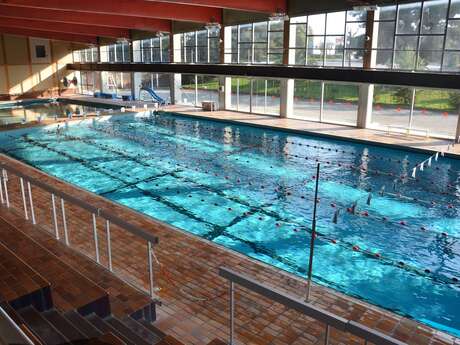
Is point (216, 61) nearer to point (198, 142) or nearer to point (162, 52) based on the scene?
point (162, 52)

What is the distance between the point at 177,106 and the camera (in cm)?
2433

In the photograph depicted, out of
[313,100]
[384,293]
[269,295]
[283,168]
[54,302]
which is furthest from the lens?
[313,100]

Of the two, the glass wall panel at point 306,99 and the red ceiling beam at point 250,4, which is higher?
the red ceiling beam at point 250,4

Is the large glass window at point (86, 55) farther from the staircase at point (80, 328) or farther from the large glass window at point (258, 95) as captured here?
the staircase at point (80, 328)

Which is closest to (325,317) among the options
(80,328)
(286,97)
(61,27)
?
(80,328)

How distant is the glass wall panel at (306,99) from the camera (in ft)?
63.4

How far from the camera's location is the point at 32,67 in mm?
31562

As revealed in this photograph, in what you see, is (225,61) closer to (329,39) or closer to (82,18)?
(329,39)

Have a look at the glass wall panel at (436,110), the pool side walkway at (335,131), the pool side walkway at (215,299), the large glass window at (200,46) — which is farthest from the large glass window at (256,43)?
the pool side walkway at (215,299)

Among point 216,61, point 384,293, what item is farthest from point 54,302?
point 216,61

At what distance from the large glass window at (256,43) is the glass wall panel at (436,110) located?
6222mm

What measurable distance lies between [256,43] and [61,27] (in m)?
13.0

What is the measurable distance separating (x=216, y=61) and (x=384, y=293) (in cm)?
1810

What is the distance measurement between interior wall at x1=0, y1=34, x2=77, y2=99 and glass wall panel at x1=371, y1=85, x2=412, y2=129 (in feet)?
83.7
